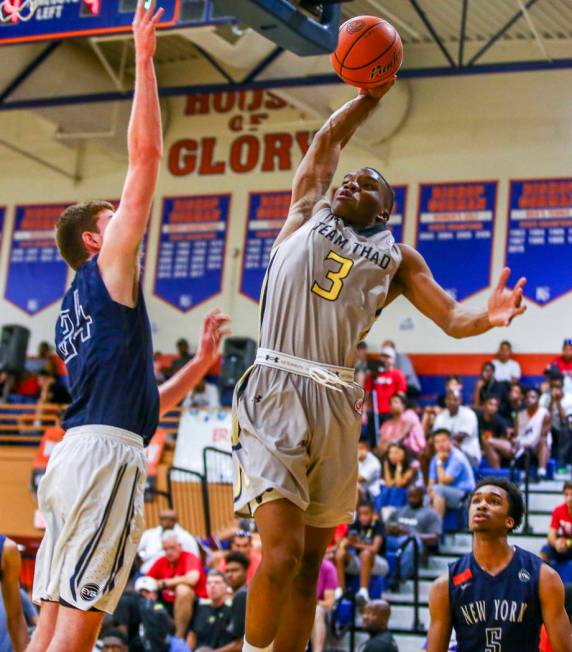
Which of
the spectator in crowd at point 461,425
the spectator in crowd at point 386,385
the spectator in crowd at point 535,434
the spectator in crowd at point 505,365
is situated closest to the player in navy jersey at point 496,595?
the spectator in crowd at point 461,425

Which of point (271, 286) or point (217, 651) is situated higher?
point (271, 286)

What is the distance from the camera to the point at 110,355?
425 centimetres

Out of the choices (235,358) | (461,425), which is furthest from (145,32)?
(235,358)

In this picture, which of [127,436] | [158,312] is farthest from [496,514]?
[158,312]

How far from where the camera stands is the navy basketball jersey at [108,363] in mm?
4238

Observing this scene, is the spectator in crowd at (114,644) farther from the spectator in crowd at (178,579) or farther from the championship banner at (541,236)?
the championship banner at (541,236)

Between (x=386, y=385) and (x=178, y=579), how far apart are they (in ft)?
19.5

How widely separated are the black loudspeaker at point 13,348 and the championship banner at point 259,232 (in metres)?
4.25

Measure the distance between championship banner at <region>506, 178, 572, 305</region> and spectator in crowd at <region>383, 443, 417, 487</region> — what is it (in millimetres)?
5092

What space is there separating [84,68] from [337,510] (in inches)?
670

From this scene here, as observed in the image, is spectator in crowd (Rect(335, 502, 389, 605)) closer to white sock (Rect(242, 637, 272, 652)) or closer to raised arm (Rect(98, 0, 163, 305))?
white sock (Rect(242, 637, 272, 652))

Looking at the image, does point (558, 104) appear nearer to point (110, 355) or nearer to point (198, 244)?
point (198, 244)

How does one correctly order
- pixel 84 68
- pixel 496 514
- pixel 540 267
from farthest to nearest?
1. pixel 84 68
2. pixel 540 267
3. pixel 496 514

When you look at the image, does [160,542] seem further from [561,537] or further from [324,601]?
[561,537]
